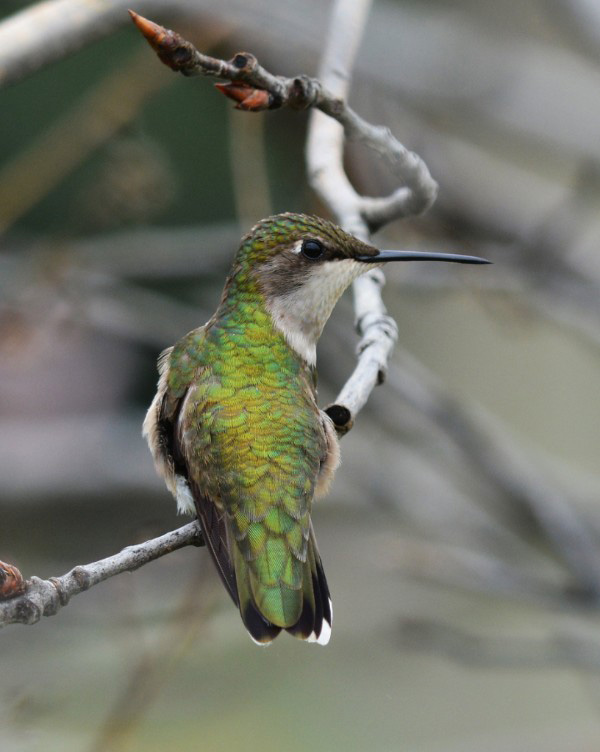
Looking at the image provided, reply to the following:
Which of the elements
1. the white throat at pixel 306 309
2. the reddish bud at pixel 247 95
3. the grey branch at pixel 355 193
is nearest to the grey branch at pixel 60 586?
the grey branch at pixel 355 193

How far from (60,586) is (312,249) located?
121cm

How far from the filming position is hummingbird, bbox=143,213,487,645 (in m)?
2.15

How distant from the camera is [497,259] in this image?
4.52 meters

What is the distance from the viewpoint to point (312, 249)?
264 cm

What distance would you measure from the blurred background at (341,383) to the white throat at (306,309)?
2.08ft

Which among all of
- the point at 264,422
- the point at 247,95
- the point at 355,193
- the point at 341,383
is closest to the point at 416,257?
the point at 355,193

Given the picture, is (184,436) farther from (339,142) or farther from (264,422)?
(339,142)

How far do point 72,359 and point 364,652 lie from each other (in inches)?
117

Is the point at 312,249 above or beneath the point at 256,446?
above

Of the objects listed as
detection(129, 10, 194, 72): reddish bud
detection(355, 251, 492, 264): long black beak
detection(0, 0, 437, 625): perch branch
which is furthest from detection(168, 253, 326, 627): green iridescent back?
detection(129, 10, 194, 72): reddish bud

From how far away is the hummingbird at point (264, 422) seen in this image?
84.7 inches

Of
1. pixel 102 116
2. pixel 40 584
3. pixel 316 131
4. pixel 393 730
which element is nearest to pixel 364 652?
pixel 393 730

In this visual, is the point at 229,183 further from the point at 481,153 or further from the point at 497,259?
the point at 497,259

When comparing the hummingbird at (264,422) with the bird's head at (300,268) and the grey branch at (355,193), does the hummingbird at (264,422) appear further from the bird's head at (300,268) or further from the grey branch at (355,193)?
the grey branch at (355,193)
